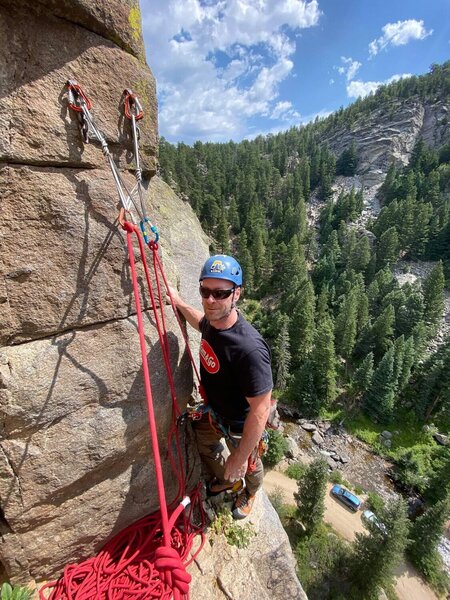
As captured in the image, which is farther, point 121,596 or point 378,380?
point 378,380

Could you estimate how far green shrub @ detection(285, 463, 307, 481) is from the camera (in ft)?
81.2

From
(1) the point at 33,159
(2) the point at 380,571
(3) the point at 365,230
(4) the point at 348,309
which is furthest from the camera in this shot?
(3) the point at 365,230

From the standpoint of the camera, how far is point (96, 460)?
3.54m

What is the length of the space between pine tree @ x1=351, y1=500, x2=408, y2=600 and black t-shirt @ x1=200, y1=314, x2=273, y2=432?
61.1ft

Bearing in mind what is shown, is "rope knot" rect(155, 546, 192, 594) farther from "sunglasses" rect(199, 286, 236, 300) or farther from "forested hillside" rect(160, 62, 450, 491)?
"forested hillside" rect(160, 62, 450, 491)

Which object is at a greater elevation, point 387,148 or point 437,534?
point 387,148

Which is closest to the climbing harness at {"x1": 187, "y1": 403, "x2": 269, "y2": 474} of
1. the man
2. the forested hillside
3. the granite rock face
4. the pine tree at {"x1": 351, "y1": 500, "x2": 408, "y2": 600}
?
the man

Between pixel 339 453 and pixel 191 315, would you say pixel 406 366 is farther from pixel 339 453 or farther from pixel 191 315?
pixel 191 315

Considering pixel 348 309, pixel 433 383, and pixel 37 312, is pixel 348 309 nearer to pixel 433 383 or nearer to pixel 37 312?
pixel 433 383

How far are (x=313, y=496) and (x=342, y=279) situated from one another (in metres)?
38.9

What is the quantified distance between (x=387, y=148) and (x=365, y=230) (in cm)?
6164

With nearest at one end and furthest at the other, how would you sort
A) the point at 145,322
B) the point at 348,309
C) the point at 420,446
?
the point at 145,322
the point at 420,446
the point at 348,309

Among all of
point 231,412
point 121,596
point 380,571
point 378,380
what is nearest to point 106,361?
point 231,412

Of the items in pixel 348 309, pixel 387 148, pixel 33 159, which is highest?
pixel 387 148
